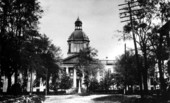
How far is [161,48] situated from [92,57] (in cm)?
2103

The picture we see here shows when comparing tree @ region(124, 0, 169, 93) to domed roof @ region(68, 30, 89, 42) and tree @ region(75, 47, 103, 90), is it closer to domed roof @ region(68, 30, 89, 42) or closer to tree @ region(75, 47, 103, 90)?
tree @ region(75, 47, 103, 90)

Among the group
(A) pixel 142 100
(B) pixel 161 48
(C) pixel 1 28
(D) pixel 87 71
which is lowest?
(A) pixel 142 100

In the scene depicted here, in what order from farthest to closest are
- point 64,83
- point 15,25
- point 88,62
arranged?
point 64,83
point 88,62
point 15,25

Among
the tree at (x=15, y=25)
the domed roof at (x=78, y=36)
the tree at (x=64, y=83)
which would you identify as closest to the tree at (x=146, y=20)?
the tree at (x=15, y=25)

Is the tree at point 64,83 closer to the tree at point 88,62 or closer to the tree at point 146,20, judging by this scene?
the tree at point 88,62

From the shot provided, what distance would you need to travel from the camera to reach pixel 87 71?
167ft

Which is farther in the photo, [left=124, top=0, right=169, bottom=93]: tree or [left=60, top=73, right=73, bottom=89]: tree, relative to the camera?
[left=60, top=73, right=73, bottom=89]: tree

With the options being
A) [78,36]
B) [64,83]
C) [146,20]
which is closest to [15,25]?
[146,20]

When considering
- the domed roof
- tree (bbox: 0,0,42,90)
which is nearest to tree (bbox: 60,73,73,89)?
the domed roof

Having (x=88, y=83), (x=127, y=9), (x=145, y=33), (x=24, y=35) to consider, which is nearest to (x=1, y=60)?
(x=24, y=35)

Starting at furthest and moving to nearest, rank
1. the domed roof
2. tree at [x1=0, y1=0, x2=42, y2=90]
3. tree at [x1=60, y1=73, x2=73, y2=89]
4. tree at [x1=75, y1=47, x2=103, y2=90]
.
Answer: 1. the domed roof
2. tree at [x1=60, y1=73, x2=73, y2=89]
3. tree at [x1=75, y1=47, x2=103, y2=90]
4. tree at [x1=0, y1=0, x2=42, y2=90]

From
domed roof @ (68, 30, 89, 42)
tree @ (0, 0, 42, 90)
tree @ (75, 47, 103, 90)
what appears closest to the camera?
tree @ (0, 0, 42, 90)

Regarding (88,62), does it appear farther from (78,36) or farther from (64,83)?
(78,36)

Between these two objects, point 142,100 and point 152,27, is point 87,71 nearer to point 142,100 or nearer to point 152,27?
point 152,27
